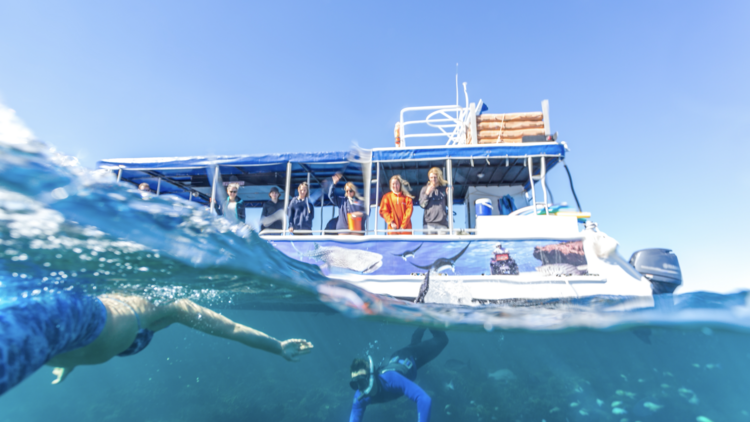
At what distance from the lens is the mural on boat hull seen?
641cm

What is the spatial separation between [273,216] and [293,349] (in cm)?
476

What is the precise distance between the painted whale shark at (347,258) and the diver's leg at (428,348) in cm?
241

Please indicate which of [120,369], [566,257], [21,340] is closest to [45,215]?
[21,340]

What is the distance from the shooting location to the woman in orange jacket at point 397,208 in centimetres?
775

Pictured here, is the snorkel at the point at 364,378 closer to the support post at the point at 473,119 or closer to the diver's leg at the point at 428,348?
the diver's leg at the point at 428,348

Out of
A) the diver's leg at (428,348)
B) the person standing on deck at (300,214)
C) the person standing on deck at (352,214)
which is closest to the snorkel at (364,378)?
the diver's leg at (428,348)

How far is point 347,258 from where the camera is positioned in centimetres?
691

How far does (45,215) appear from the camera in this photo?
3104 mm

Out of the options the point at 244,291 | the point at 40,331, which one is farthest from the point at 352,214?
the point at 40,331

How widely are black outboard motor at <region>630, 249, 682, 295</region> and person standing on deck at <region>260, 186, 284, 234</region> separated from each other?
720cm

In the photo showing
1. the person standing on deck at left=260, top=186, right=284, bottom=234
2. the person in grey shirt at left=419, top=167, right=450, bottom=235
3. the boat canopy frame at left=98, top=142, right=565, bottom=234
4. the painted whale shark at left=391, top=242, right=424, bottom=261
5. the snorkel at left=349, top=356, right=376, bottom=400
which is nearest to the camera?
the snorkel at left=349, top=356, right=376, bottom=400

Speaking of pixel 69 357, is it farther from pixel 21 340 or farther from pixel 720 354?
pixel 720 354

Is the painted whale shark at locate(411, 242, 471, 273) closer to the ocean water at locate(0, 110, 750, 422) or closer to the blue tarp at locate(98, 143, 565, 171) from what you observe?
the ocean water at locate(0, 110, 750, 422)

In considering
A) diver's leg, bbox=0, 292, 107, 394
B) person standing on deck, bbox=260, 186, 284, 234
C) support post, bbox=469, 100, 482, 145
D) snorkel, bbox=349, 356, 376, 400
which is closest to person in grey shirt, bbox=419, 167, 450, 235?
support post, bbox=469, 100, 482, 145
